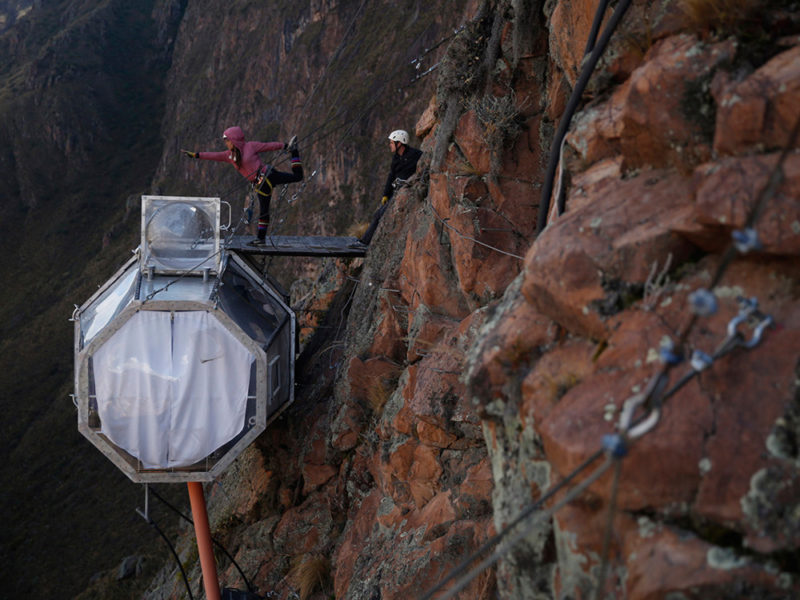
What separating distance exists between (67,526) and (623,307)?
111ft

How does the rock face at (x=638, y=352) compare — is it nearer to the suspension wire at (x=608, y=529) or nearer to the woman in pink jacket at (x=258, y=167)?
the suspension wire at (x=608, y=529)

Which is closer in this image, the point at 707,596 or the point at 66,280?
the point at 707,596

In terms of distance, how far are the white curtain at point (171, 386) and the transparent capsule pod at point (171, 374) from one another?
13mm

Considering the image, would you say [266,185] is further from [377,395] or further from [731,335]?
[731,335]

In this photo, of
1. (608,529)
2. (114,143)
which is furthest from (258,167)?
(114,143)

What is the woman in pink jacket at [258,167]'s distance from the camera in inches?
420

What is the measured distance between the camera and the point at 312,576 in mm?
8625

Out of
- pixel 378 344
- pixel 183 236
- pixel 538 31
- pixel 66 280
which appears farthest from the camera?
pixel 66 280

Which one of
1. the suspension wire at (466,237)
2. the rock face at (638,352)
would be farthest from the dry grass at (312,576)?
the suspension wire at (466,237)

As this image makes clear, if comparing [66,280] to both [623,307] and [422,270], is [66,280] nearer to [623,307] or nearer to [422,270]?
[422,270]

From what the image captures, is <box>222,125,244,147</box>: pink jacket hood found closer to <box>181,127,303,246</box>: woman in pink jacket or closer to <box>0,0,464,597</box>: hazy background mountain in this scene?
<box>181,127,303,246</box>: woman in pink jacket

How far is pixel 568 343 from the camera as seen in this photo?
12.3ft

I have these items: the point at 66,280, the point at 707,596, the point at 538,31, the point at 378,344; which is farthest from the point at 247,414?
the point at 66,280

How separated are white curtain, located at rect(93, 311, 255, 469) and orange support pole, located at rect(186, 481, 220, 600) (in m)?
0.90
